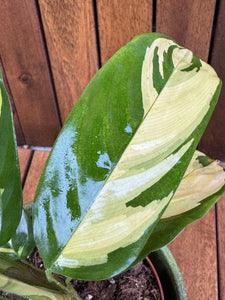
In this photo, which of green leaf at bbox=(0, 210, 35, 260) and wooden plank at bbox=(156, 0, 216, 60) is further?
wooden plank at bbox=(156, 0, 216, 60)

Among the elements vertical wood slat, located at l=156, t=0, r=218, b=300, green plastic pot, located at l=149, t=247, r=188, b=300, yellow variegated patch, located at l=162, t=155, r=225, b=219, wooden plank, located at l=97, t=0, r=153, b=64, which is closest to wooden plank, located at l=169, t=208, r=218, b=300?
vertical wood slat, located at l=156, t=0, r=218, b=300

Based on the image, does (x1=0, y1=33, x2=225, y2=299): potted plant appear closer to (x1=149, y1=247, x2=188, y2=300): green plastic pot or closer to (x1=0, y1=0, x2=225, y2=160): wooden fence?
(x1=149, y1=247, x2=188, y2=300): green plastic pot

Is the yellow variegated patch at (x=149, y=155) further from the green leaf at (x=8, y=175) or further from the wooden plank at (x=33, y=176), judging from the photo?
the wooden plank at (x=33, y=176)

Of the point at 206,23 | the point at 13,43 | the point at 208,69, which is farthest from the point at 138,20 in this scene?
the point at 208,69

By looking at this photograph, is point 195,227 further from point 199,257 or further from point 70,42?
point 70,42

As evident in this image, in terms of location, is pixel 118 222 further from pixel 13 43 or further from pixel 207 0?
pixel 13 43
